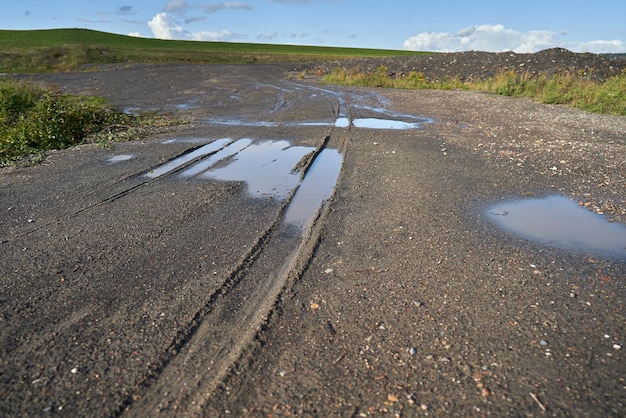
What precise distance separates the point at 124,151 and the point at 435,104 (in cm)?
1338

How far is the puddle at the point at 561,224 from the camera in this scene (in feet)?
18.4

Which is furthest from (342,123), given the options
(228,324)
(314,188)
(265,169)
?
(228,324)

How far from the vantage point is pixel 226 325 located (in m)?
3.87

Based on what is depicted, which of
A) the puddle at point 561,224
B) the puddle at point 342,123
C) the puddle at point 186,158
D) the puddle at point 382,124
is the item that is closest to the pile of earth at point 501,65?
the puddle at point 382,124

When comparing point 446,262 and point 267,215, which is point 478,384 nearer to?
point 446,262

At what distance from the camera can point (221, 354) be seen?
137 inches

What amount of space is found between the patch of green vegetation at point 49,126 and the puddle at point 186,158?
2.53 m

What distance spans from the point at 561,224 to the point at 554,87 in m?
17.1

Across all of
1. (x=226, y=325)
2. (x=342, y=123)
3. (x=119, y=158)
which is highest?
(x=226, y=325)

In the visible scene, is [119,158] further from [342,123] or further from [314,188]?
[342,123]

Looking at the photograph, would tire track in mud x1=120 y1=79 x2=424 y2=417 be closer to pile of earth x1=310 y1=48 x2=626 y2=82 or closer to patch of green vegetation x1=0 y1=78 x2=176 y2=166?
patch of green vegetation x1=0 y1=78 x2=176 y2=166

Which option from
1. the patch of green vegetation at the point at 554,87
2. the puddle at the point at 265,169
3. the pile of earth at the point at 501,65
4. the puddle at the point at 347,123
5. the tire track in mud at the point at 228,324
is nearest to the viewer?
the tire track in mud at the point at 228,324

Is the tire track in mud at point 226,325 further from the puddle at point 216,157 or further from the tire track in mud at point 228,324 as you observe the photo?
the puddle at point 216,157

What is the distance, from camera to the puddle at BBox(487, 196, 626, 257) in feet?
18.4
